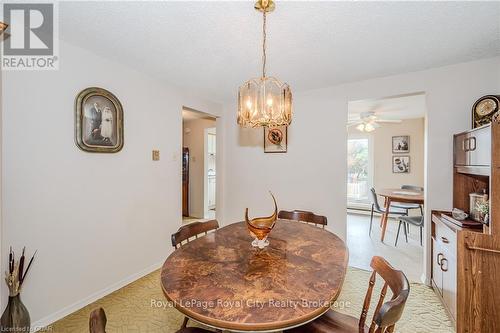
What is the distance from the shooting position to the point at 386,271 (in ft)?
3.82

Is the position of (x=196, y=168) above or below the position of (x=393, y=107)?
below

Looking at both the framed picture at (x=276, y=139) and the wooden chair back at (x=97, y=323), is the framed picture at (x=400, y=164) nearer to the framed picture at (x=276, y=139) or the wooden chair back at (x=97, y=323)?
the framed picture at (x=276, y=139)

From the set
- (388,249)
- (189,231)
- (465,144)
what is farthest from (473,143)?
(189,231)

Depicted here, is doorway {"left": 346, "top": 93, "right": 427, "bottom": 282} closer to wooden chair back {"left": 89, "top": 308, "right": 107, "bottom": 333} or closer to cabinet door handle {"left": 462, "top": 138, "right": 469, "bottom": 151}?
cabinet door handle {"left": 462, "top": 138, "right": 469, "bottom": 151}

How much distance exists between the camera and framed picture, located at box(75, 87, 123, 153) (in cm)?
203

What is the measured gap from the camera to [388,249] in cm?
351

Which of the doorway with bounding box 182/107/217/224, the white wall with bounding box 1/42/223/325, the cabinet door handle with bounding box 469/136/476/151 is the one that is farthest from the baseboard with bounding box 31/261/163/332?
the cabinet door handle with bounding box 469/136/476/151

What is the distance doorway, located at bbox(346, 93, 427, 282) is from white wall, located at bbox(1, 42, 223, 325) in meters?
2.73

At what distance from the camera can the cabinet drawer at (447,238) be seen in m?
1.82

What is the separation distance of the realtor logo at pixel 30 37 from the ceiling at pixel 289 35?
3.9 inches

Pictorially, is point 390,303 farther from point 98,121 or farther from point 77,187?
point 98,121

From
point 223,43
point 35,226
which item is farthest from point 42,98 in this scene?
point 223,43

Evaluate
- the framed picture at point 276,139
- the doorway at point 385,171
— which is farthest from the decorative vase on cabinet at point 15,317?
the doorway at point 385,171

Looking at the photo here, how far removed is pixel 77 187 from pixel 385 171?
234 inches
